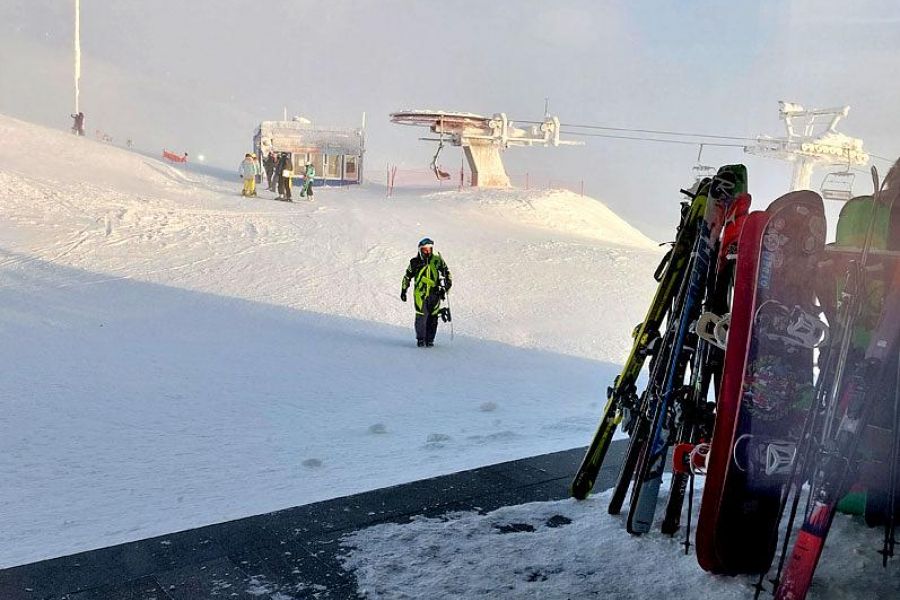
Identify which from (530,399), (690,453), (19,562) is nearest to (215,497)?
(19,562)

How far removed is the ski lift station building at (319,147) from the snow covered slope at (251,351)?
9.55m

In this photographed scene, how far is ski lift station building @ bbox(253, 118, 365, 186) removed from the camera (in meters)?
30.7

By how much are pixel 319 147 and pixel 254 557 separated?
29.5 m

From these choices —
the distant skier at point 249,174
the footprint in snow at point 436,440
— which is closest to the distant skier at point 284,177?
the distant skier at point 249,174

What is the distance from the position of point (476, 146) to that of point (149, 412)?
26798mm

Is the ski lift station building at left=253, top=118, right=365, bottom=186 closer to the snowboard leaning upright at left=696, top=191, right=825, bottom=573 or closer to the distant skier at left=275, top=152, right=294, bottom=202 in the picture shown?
the distant skier at left=275, top=152, right=294, bottom=202

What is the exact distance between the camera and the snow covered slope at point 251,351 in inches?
171

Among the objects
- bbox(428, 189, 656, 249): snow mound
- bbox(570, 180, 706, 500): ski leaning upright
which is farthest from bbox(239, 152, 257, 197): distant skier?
bbox(570, 180, 706, 500): ski leaning upright

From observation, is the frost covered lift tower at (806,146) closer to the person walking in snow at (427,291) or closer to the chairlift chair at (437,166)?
the chairlift chair at (437,166)

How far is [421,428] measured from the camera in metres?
5.69

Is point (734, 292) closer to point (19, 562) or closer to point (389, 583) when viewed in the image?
point (389, 583)

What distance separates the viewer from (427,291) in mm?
9688

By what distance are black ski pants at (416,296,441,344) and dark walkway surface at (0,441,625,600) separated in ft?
19.5

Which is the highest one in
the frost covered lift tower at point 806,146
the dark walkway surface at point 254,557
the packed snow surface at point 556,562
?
the frost covered lift tower at point 806,146
